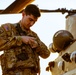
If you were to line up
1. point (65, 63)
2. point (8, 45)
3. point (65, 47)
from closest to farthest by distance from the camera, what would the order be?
point (8, 45) → point (65, 63) → point (65, 47)

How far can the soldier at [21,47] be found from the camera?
3.24 metres

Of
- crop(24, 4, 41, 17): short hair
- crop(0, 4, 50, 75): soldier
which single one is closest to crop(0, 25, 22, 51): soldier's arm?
crop(0, 4, 50, 75): soldier

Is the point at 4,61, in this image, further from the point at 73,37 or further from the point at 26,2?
the point at 73,37

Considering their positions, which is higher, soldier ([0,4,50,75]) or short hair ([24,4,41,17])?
short hair ([24,4,41,17])

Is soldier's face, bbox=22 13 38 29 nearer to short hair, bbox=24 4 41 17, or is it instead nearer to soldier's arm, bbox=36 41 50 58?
short hair, bbox=24 4 41 17

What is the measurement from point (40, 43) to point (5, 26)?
405 mm


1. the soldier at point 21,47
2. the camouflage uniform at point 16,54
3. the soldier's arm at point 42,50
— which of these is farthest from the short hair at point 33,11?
the soldier's arm at point 42,50

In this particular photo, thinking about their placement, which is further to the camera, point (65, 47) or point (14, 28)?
point (65, 47)

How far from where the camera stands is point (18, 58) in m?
3.29

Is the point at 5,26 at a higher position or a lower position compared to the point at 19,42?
higher

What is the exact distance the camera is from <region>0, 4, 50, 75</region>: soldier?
3.24 m

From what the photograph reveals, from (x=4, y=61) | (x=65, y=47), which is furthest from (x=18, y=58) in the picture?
(x=65, y=47)

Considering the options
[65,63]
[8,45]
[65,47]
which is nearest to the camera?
[8,45]

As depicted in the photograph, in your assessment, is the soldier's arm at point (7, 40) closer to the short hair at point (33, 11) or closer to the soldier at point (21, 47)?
the soldier at point (21, 47)
